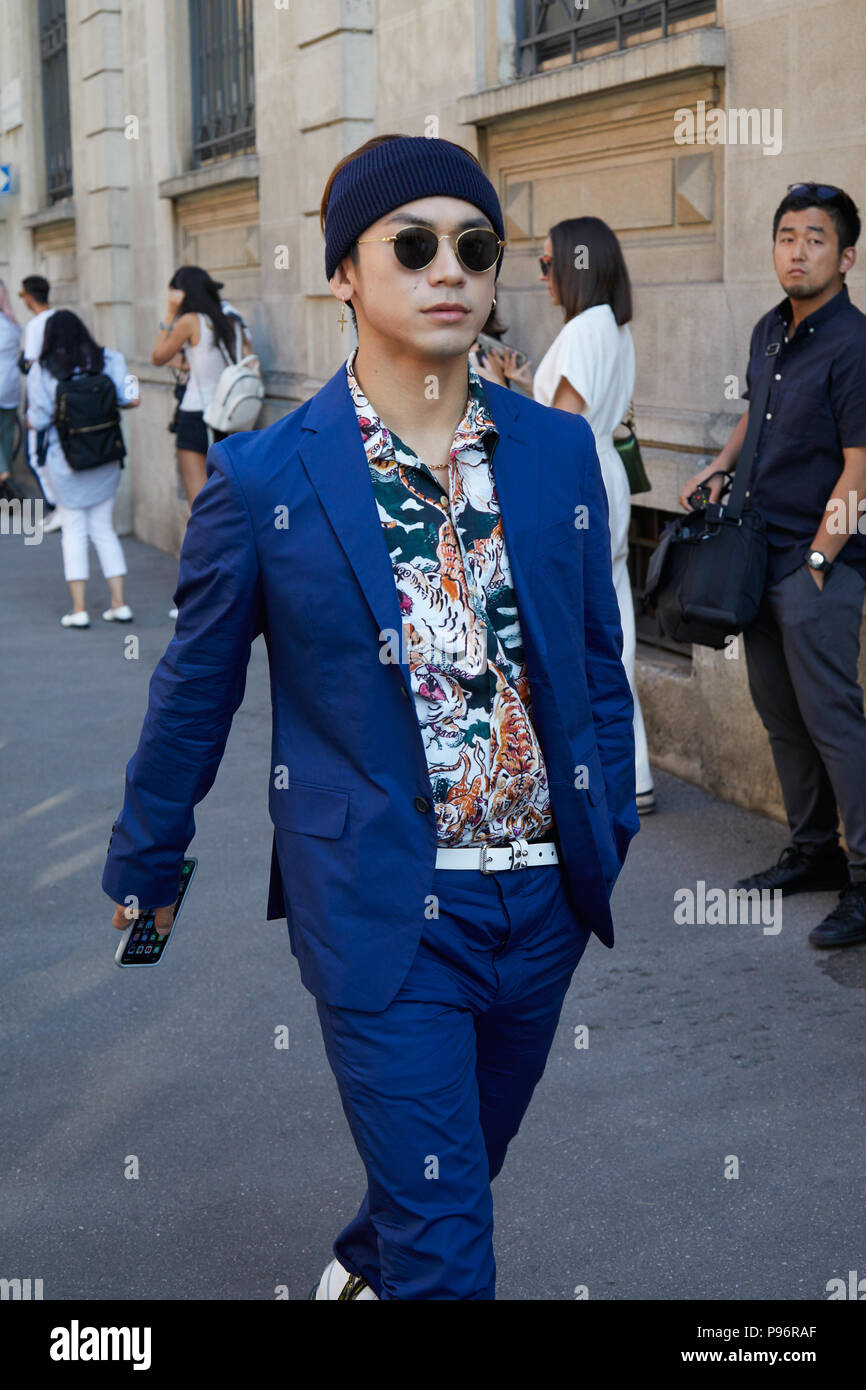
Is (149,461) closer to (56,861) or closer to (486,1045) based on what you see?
(56,861)

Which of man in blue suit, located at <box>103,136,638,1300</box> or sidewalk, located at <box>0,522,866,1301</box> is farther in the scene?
sidewalk, located at <box>0,522,866,1301</box>

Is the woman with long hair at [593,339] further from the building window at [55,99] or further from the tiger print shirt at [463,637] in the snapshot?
the building window at [55,99]

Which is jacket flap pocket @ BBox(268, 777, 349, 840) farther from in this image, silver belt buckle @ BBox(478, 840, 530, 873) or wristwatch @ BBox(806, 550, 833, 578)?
wristwatch @ BBox(806, 550, 833, 578)

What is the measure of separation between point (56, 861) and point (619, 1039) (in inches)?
97.6

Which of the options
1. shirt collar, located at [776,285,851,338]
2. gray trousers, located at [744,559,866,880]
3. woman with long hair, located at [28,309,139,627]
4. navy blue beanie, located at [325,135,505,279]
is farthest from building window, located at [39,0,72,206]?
navy blue beanie, located at [325,135,505,279]

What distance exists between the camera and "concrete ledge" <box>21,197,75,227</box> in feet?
53.7

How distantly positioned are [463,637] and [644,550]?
5181mm

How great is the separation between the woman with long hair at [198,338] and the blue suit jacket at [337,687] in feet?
27.4

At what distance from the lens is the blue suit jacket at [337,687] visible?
241 centimetres

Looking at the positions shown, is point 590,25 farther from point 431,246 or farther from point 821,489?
point 431,246

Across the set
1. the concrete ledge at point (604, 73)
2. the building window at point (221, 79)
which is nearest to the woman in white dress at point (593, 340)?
the concrete ledge at point (604, 73)

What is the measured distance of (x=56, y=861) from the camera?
605 cm

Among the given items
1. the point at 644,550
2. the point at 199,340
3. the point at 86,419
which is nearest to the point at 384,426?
the point at 644,550

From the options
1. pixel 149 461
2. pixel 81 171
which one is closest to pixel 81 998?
pixel 149 461
